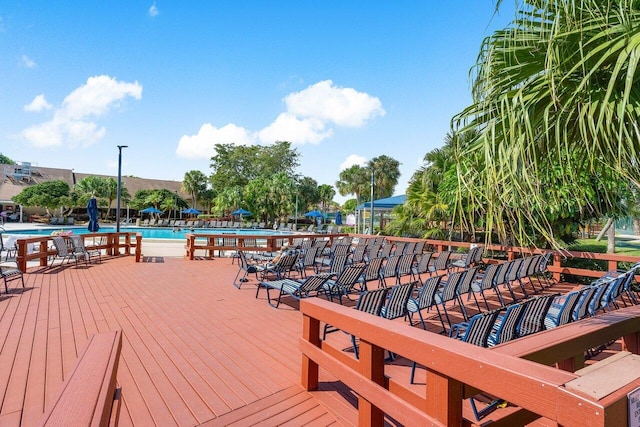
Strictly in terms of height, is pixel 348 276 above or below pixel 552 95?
below

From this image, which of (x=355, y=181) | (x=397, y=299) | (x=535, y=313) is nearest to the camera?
(x=535, y=313)

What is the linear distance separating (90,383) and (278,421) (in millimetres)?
1380

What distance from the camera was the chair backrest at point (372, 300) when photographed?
11.3ft

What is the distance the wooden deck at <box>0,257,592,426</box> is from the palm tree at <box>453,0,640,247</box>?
1966 millimetres

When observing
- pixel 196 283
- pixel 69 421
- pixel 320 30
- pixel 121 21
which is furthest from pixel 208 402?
pixel 320 30

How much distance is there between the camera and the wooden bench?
1.12m

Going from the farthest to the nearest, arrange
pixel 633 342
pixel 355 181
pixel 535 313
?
pixel 355 181, pixel 535 313, pixel 633 342

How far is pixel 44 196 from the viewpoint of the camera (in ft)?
105

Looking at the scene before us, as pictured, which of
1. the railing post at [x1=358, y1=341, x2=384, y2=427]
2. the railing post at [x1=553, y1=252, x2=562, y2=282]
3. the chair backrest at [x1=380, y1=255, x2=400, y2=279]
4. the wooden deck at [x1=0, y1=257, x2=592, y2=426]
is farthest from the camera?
the railing post at [x1=553, y1=252, x2=562, y2=282]

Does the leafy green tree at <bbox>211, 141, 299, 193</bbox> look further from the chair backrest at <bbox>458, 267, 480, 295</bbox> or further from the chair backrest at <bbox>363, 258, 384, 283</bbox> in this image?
the chair backrest at <bbox>458, 267, 480, 295</bbox>

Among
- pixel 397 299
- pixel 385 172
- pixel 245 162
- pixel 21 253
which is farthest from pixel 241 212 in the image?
pixel 397 299

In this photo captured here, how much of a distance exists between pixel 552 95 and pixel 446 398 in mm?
1561

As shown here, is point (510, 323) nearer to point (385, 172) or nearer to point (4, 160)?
point (385, 172)

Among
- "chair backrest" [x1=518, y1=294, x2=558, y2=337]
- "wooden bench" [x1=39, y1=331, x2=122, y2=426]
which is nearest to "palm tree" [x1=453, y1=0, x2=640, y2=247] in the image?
"chair backrest" [x1=518, y1=294, x2=558, y2=337]
